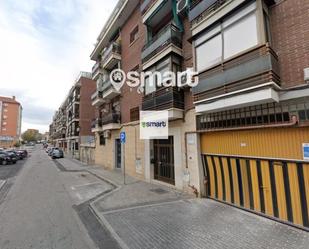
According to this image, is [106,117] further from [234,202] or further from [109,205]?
[234,202]

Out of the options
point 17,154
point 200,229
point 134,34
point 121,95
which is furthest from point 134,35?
point 17,154

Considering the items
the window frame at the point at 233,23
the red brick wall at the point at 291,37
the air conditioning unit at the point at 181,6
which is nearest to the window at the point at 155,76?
the window frame at the point at 233,23

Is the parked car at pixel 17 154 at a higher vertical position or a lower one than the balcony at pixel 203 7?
A: lower

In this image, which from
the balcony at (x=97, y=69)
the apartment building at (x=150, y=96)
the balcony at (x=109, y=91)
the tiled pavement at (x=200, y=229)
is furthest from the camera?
the balcony at (x=97, y=69)

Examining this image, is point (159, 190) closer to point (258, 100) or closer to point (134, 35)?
point (258, 100)

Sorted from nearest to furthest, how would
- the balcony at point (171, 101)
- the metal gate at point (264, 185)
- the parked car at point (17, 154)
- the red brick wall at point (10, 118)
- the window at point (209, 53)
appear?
the metal gate at point (264, 185) → the window at point (209, 53) → the balcony at point (171, 101) → the parked car at point (17, 154) → the red brick wall at point (10, 118)

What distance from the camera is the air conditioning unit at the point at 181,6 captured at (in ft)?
29.1

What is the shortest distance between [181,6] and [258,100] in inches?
258

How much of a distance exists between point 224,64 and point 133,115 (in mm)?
8134

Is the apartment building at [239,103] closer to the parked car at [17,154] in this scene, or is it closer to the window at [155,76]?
the window at [155,76]

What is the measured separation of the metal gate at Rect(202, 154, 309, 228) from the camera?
501cm

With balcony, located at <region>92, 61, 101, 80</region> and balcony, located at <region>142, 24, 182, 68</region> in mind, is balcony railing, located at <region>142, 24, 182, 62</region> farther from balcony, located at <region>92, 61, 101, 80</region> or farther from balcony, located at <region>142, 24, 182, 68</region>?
balcony, located at <region>92, 61, 101, 80</region>

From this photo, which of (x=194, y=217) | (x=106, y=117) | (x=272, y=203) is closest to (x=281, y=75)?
(x=272, y=203)

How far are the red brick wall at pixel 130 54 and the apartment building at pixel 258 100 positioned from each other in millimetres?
6290
